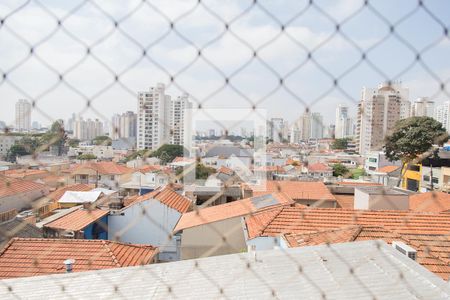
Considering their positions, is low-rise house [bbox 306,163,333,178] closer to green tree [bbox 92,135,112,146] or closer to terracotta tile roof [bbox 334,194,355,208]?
terracotta tile roof [bbox 334,194,355,208]

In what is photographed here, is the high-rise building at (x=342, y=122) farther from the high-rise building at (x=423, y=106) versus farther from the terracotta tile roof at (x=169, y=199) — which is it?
the terracotta tile roof at (x=169, y=199)

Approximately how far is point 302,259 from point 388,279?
0.41 m

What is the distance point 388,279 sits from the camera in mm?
1659

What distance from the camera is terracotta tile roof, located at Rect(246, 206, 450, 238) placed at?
3576mm

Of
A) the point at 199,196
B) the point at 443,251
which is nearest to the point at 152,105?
the point at 443,251

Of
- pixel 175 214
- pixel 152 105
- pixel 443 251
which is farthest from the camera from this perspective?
pixel 175 214

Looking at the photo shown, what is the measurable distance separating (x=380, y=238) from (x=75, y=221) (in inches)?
153

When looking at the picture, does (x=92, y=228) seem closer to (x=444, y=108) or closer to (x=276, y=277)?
(x=276, y=277)

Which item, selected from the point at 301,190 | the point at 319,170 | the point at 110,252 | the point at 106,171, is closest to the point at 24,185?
the point at 106,171

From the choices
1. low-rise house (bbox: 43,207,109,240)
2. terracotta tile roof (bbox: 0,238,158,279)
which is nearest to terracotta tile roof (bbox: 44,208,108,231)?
low-rise house (bbox: 43,207,109,240)

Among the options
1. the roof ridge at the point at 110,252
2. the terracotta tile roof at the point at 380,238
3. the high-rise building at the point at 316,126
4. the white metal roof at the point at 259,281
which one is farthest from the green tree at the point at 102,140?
the roof ridge at the point at 110,252

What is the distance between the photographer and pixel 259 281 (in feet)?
5.18

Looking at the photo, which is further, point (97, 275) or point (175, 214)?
point (175, 214)

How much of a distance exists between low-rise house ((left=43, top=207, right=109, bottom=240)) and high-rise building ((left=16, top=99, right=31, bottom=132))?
409cm
